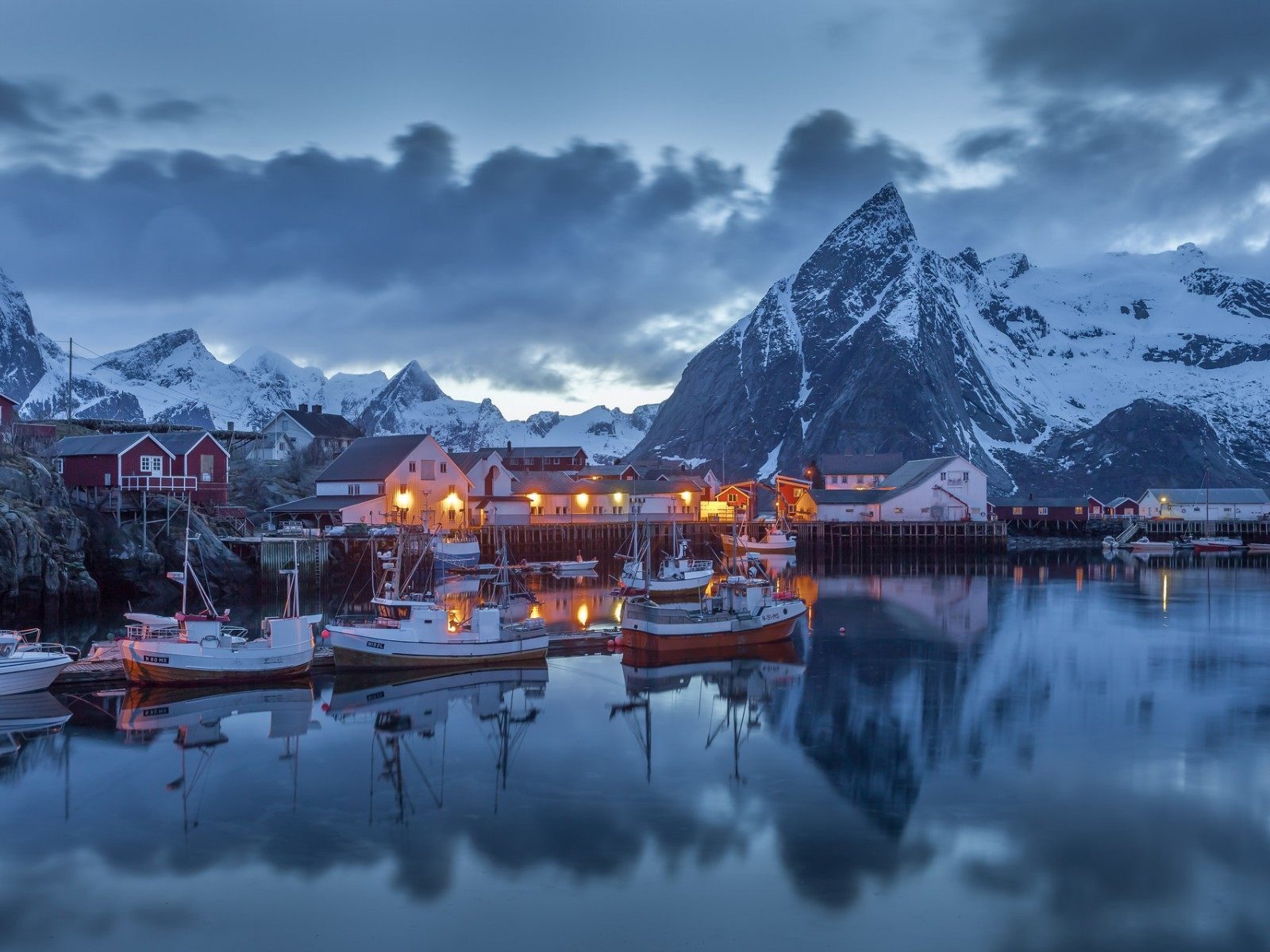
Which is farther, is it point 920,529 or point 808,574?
point 920,529

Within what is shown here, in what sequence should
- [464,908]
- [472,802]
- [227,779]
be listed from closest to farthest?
[464,908] → [472,802] → [227,779]

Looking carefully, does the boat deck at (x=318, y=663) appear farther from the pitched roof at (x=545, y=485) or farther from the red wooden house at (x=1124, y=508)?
the red wooden house at (x=1124, y=508)

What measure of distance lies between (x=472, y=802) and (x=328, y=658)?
13.9 m

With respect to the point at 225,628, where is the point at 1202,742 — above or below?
below

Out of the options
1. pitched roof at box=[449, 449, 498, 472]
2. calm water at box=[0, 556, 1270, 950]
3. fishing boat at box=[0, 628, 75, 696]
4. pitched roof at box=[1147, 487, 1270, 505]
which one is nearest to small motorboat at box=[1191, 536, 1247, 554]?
pitched roof at box=[1147, 487, 1270, 505]

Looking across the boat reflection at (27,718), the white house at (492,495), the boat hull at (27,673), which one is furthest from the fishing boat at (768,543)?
the boat reflection at (27,718)

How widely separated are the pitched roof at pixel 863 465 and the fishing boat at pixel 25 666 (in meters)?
97.3

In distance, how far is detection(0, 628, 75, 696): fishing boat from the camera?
2775 centimetres

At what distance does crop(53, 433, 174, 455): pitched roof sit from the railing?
150 centimetres

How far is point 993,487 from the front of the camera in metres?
178

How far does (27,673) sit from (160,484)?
98.7 feet

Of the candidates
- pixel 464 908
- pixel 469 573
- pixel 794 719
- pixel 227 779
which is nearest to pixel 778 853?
pixel 464 908

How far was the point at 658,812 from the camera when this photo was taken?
19656mm

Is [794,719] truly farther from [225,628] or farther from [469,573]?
[469,573]
